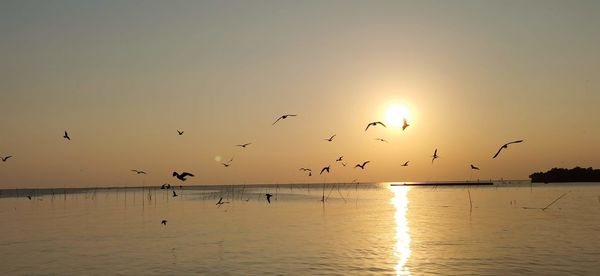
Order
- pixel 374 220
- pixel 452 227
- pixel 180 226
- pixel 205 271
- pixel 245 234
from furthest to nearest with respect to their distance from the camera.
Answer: pixel 374 220 → pixel 180 226 → pixel 452 227 → pixel 245 234 → pixel 205 271

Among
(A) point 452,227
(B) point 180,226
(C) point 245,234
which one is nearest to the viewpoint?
(C) point 245,234

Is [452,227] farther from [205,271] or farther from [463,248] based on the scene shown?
[205,271]

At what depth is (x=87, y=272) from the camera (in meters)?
27.2

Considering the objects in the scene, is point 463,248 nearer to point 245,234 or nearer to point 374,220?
point 245,234

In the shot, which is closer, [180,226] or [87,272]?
[87,272]

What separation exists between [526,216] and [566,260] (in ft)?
98.6

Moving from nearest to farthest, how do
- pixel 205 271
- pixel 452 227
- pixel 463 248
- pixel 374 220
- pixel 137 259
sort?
pixel 205 271
pixel 137 259
pixel 463 248
pixel 452 227
pixel 374 220

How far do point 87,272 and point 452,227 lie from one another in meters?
30.9

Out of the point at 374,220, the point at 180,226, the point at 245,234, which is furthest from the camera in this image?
the point at 374,220

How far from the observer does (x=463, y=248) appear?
A: 33594 mm

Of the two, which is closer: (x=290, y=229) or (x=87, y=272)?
(x=87, y=272)

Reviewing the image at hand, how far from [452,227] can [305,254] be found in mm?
19310

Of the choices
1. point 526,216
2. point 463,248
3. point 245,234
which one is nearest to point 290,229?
point 245,234

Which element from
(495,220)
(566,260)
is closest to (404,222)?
(495,220)
